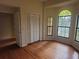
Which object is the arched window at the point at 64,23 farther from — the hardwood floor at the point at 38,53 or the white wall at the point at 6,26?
the white wall at the point at 6,26

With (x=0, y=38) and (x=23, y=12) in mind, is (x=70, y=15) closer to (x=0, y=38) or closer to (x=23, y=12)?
(x=23, y=12)

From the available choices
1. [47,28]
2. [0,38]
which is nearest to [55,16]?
[47,28]

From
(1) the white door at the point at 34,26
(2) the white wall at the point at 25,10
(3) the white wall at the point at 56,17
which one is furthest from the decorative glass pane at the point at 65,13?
(2) the white wall at the point at 25,10

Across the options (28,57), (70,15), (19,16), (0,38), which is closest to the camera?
(28,57)

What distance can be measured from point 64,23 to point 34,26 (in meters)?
2.21

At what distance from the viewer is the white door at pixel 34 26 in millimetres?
5260

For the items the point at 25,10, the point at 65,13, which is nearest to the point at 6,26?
the point at 25,10

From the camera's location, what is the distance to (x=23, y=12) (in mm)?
4574

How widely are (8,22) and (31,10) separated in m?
3.02

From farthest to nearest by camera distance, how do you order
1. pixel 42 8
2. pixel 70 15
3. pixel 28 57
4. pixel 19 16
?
pixel 42 8, pixel 70 15, pixel 19 16, pixel 28 57

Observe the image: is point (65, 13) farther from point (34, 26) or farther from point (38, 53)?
point (38, 53)

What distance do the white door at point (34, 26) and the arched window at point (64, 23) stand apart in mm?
1698

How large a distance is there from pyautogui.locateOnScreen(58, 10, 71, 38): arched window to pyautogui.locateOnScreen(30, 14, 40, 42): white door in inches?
66.8

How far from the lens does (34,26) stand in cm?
544
